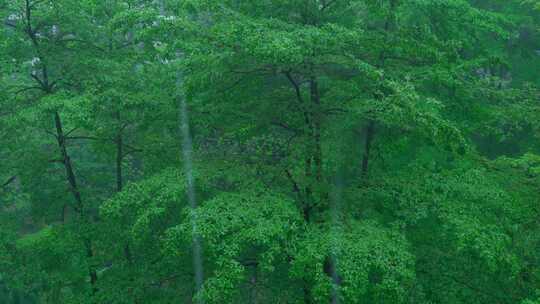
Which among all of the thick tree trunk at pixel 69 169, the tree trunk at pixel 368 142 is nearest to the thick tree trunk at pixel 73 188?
the thick tree trunk at pixel 69 169

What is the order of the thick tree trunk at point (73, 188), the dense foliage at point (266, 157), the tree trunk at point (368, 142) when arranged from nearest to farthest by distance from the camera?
the dense foliage at point (266, 157) → the tree trunk at point (368, 142) → the thick tree trunk at point (73, 188)

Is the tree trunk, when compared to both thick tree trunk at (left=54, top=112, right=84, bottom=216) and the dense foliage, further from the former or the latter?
thick tree trunk at (left=54, top=112, right=84, bottom=216)

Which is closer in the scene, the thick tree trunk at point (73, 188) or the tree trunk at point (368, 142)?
the tree trunk at point (368, 142)

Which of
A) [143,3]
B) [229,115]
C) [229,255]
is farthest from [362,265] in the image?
[143,3]

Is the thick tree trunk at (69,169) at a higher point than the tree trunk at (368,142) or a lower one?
lower

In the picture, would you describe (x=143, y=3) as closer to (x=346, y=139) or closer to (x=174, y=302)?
(x=346, y=139)

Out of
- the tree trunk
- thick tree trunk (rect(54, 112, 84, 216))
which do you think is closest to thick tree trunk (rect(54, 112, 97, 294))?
thick tree trunk (rect(54, 112, 84, 216))

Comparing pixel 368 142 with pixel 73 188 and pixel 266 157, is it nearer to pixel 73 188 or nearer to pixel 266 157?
pixel 266 157

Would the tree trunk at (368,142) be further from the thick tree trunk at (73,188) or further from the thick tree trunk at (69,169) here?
the thick tree trunk at (69,169)

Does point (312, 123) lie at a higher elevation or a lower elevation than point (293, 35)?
lower
